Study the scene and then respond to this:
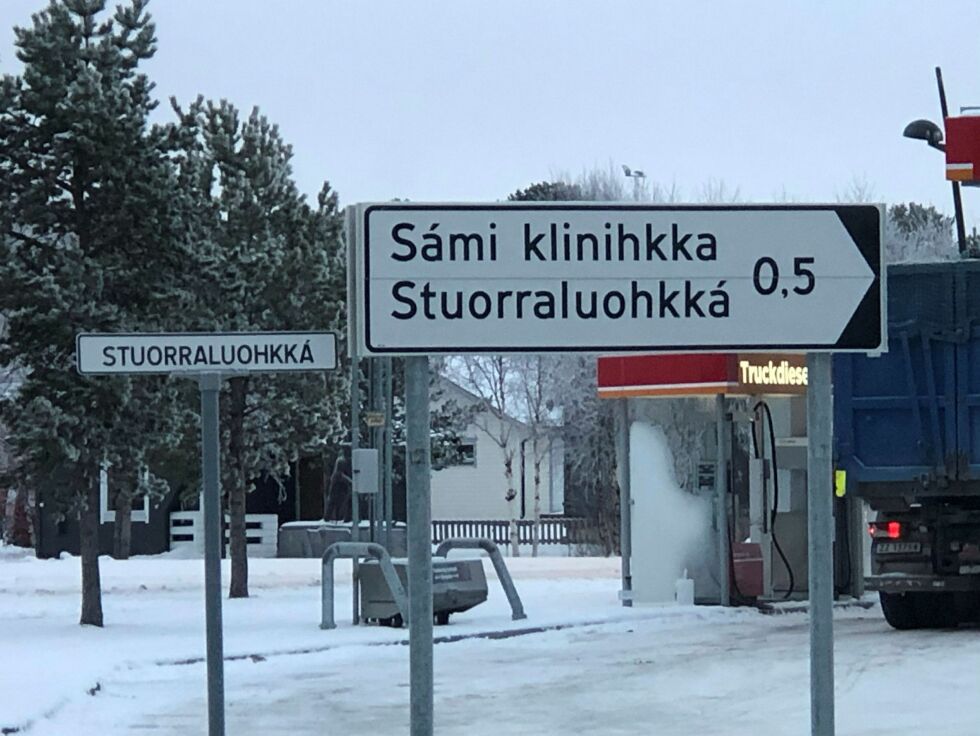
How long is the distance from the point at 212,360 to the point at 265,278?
18.5 m

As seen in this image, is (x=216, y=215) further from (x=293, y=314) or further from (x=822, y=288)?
(x=822, y=288)

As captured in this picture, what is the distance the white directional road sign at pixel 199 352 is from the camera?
28.9 ft

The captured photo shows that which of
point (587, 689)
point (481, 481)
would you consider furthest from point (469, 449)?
point (587, 689)

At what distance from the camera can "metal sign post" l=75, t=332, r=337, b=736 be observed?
8.77 meters

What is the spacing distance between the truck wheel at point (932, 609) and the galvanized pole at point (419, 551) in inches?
589

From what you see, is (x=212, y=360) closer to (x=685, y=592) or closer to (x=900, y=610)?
(x=900, y=610)

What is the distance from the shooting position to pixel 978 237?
174ft

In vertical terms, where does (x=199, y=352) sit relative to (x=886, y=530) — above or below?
above

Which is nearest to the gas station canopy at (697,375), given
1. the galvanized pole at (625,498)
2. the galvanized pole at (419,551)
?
the galvanized pole at (625,498)

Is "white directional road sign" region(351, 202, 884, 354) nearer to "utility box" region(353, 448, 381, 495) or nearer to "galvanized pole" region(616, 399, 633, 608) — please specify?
"utility box" region(353, 448, 381, 495)

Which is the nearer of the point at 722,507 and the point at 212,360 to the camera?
the point at 212,360

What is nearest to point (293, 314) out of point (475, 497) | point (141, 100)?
point (141, 100)

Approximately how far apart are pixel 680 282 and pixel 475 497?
5582cm

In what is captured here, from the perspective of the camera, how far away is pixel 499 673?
56.3 ft
